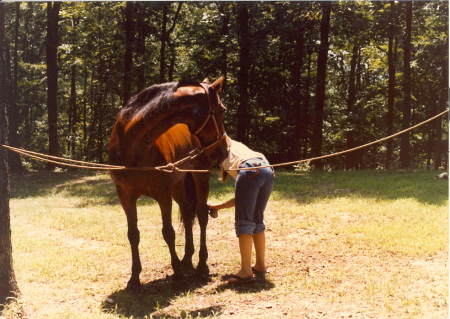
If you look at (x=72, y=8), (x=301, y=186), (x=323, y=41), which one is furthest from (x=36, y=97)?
(x=301, y=186)

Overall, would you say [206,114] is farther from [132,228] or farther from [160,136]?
[132,228]

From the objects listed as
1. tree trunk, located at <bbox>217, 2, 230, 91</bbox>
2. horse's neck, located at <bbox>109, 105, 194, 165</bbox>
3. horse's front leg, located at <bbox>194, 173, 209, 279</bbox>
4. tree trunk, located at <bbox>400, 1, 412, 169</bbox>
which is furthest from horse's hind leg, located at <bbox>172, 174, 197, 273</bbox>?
tree trunk, located at <bbox>400, 1, 412, 169</bbox>

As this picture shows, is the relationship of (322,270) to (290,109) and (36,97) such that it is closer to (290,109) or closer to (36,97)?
(290,109)

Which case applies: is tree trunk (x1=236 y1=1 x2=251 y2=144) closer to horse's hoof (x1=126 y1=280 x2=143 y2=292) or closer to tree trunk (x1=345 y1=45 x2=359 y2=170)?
tree trunk (x1=345 y1=45 x2=359 y2=170)

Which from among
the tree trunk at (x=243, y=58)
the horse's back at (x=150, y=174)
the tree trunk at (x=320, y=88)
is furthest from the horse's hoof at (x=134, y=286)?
the tree trunk at (x=320, y=88)

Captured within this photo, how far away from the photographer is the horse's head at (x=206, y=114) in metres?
4.45

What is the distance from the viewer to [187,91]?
4.48m

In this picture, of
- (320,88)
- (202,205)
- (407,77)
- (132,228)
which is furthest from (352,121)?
(132,228)

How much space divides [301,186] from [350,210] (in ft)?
10.6

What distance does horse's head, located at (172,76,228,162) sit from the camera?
14.6 ft

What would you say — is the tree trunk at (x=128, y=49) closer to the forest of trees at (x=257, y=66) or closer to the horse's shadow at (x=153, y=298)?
the forest of trees at (x=257, y=66)

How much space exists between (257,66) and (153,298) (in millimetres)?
15368

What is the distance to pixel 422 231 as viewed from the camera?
277 inches

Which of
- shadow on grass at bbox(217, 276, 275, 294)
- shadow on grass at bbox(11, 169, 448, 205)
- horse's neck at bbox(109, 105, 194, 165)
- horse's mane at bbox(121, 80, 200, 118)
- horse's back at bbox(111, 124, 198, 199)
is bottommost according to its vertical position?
shadow on grass at bbox(217, 276, 275, 294)
